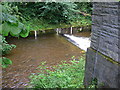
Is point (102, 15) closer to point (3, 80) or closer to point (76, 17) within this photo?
point (3, 80)

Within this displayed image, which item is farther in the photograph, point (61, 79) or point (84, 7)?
point (84, 7)

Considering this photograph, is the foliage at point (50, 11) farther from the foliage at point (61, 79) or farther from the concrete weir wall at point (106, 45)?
the concrete weir wall at point (106, 45)

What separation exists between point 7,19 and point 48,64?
15.3ft

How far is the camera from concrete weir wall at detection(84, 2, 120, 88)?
1.91 m

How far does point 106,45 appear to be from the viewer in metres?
2.08

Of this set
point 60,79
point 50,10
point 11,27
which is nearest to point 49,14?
point 50,10

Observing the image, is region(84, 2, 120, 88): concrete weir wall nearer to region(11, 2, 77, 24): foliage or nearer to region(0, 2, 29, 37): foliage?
region(0, 2, 29, 37): foliage

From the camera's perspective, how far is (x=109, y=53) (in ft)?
6.75

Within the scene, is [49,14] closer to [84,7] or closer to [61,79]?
[84,7]

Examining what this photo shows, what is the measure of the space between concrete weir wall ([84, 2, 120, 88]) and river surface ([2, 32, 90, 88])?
262 centimetres

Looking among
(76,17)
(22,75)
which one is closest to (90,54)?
(22,75)

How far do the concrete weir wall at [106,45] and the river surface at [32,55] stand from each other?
103 inches

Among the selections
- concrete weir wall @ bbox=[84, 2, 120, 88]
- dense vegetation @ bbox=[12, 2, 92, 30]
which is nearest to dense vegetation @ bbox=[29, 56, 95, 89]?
concrete weir wall @ bbox=[84, 2, 120, 88]

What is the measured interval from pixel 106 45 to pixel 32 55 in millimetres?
5112
